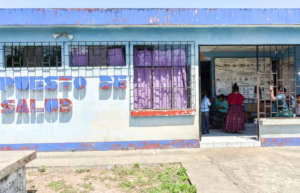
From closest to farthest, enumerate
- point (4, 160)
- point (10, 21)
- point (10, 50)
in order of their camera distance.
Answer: point (4, 160) → point (10, 21) → point (10, 50)

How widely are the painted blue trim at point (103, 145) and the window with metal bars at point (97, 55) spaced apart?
6.56ft

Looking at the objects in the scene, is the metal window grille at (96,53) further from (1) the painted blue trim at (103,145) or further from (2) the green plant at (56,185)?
(2) the green plant at (56,185)

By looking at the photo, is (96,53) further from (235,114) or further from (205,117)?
(235,114)

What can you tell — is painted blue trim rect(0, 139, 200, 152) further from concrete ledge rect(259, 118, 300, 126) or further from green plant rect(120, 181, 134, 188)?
green plant rect(120, 181, 134, 188)

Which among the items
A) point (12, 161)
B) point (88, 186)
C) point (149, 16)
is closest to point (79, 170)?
point (88, 186)

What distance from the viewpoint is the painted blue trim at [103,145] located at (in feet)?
21.2

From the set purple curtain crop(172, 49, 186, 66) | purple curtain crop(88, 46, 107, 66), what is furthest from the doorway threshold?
purple curtain crop(88, 46, 107, 66)

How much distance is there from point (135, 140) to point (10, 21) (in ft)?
13.3

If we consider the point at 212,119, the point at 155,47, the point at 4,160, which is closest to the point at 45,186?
the point at 4,160

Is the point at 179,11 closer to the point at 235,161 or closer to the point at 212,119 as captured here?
the point at 235,161

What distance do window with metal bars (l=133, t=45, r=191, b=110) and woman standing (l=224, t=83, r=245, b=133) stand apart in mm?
2267

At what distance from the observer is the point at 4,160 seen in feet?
11.4

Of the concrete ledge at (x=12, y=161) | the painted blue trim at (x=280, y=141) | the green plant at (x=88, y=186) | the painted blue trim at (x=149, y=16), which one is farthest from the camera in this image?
the painted blue trim at (x=280, y=141)

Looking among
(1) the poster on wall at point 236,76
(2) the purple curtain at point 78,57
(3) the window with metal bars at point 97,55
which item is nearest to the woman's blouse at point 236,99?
(1) the poster on wall at point 236,76
